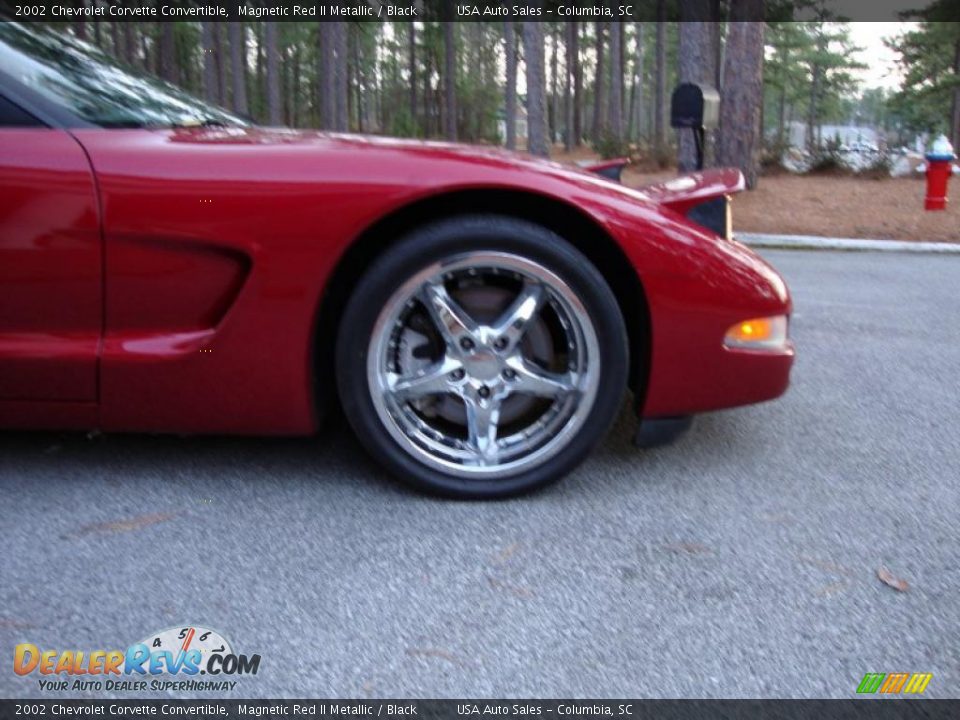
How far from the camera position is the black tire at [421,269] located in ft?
8.07

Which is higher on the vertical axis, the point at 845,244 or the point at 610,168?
the point at 610,168

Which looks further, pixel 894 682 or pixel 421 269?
pixel 421 269

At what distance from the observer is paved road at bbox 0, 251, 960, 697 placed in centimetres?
185

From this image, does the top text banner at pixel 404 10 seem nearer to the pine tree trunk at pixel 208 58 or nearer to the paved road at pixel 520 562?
the pine tree trunk at pixel 208 58

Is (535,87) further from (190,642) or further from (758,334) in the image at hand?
(190,642)

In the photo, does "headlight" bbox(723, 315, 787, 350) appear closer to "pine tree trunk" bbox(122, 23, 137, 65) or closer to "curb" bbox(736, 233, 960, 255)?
"curb" bbox(736, 233, 960, 255)

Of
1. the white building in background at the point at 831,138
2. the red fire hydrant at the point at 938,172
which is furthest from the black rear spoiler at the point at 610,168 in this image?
the white building in background at the point at 831,138

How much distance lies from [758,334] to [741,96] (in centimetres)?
1080

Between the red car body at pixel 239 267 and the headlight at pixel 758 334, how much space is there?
2cm

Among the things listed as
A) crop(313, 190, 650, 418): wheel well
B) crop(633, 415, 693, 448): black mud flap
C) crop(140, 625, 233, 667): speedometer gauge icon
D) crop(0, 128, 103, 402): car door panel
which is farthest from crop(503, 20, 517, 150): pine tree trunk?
crop(140, 625, 233, 667): speedometer gauge icon

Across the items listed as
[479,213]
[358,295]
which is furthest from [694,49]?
[358,295]

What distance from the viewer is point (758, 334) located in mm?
2605

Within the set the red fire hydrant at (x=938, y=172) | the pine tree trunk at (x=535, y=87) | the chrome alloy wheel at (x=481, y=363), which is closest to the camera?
the chrome alloy wheel at (x=481, y=363)

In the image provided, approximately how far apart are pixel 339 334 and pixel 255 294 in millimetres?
247
